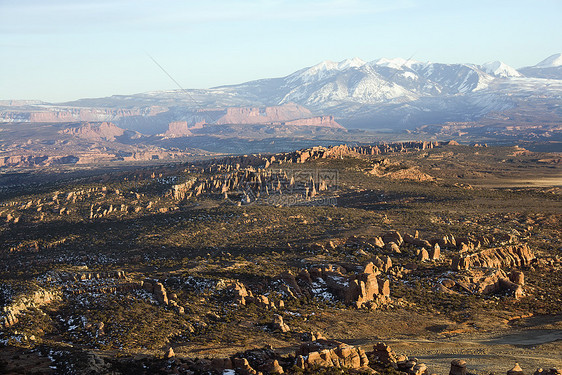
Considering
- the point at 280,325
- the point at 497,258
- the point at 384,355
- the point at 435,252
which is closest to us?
the point at 384,355

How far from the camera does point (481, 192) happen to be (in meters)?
115

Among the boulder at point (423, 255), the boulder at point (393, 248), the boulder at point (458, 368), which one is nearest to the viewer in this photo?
the boulder at point (458, 368)

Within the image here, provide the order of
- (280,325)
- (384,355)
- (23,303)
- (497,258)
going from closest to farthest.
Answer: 1. (384,355)
2. (280,325)
3. (23,303)
4. (497,258)

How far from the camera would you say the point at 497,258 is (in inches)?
2625

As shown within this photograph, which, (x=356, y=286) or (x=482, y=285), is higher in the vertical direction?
(x=356, y=286)

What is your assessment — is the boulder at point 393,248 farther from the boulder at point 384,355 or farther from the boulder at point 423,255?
the boulder at point 384,355

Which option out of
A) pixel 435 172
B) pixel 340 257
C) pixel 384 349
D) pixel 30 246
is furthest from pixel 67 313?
pixel 435 172

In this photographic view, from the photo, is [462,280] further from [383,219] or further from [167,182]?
[167,182]

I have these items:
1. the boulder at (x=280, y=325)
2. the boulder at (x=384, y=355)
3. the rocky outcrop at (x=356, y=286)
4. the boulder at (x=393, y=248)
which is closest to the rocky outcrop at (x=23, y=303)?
the boulder at (x=280, y=325)

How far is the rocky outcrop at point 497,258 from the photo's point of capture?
62.2 metres

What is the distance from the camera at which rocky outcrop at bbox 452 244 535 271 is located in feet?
204

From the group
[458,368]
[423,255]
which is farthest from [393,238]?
[458,368]

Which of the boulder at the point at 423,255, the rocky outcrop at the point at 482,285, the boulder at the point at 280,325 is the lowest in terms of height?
the rocky outcrop at the point at 482,285

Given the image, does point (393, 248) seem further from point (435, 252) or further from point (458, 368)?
point (458, 368)
